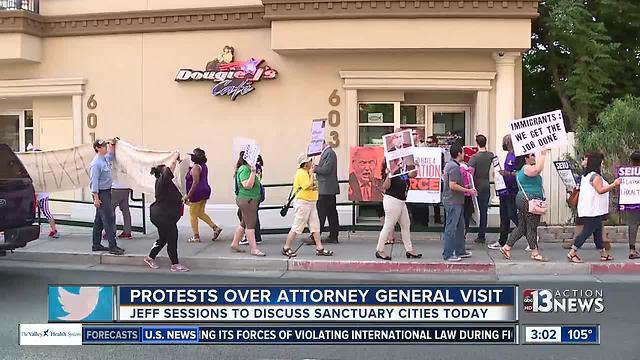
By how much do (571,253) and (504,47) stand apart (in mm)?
4805

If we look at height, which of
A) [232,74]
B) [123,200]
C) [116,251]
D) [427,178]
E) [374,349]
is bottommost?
[374,349]

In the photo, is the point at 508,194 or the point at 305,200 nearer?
the point at 305,200

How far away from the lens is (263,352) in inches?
226

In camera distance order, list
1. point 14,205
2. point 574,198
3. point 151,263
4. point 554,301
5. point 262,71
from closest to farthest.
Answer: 1. point 554,301
2. point 14,205
3. point 151,263
4. point 574,198
5. point 262,71

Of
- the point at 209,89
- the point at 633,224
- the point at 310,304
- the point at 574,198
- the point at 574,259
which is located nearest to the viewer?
the point at 310,304

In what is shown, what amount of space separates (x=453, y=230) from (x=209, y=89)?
6.87m

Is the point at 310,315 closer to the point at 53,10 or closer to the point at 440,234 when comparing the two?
the point at 440,234

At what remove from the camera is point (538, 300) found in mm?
4754

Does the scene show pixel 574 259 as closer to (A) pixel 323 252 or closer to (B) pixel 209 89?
(A) pixel 323 252

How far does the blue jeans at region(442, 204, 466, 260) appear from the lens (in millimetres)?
9641

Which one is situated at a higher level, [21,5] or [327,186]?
[21,5]

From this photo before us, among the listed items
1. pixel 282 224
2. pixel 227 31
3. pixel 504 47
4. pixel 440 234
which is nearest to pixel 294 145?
pixel 282 224

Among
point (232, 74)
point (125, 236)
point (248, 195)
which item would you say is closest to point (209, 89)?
point (232, 74)

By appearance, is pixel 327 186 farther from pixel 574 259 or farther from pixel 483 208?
pixel 574 259
